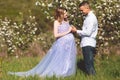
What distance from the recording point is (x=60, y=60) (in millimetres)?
13438

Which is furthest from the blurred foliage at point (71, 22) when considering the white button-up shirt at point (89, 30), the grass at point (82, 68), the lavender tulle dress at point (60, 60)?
the white button-up shirt at point (89, 30)

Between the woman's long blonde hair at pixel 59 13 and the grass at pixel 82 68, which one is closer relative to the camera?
the grass at pixel 82 68

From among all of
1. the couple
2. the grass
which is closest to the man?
the couple

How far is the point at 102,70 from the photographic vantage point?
44.2ft

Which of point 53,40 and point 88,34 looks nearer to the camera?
point 88,34

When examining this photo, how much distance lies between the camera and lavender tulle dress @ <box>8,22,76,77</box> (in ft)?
43.4

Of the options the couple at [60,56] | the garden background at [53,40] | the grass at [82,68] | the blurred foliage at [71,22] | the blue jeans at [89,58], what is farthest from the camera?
the blurred foliage at [71,22]

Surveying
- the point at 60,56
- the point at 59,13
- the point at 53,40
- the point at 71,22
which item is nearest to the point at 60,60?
the point at 60,56

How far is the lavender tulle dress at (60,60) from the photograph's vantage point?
13242 mm

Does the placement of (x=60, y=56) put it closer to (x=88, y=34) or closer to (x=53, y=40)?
(x=88, y=34)

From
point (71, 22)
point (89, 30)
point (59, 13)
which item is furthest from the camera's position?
point (71, 22)

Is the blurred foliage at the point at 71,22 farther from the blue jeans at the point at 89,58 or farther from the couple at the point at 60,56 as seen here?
the blue jeans at the point at 89,58

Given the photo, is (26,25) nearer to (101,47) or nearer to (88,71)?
(101,47)

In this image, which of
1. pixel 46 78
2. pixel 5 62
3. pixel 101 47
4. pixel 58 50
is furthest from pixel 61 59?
pixel 101 47
